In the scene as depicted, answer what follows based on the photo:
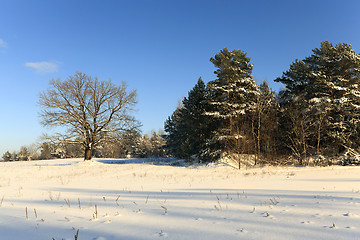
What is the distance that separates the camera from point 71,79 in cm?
2208

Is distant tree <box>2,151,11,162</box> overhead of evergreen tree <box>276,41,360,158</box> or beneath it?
beneath

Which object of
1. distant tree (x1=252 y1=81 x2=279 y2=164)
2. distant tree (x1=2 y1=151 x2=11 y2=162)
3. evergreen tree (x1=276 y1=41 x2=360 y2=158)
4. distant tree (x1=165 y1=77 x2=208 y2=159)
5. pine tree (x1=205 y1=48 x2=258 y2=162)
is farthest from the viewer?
distant tree (x1=2 y1=151 x2=11 y2=162)

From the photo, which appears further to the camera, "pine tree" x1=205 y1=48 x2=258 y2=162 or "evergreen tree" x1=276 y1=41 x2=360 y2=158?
"pine tree" x1=205 y1=48 x2=258 y2=162

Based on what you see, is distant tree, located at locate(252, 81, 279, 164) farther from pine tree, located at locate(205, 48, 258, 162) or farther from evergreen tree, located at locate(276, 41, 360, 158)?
evergreen tree, located at locate(276, 41, 360, 158)

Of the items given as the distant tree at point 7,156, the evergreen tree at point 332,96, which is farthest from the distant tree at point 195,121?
the distant tree at point 7,156

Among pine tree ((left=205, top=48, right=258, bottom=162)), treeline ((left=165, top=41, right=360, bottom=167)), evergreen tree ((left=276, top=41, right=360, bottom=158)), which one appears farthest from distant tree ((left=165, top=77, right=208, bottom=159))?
evergreen tree ((left=276, top=41, right=360, bottom=158))

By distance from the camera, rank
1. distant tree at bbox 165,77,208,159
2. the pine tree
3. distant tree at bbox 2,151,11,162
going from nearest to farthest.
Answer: the pine tree, distant tree at bbox 165,77,208,159, distant tree at bbox 2,151,11,162

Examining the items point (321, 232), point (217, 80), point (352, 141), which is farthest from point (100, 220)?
point (352, 141)

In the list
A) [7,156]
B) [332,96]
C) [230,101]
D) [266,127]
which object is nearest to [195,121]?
[230,101]

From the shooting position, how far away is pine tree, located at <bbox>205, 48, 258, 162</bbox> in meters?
18.8

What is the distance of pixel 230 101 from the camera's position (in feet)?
66.5

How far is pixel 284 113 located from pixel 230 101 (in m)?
5.91

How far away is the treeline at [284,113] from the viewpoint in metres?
18.3

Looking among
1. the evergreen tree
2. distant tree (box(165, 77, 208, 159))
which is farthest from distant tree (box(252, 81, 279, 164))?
distant tree (box(165, 77, 208, 159))
